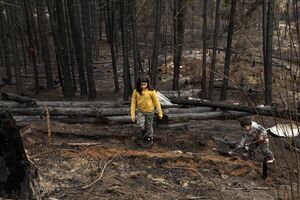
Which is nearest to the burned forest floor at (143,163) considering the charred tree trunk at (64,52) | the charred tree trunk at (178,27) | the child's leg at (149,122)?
the child's leg at (149,122)

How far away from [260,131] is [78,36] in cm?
1176

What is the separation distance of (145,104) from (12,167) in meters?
4.44

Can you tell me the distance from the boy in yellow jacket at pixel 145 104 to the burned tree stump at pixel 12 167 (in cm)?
403

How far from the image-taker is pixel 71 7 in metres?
17.3

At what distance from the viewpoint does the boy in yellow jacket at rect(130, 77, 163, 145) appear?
952cm

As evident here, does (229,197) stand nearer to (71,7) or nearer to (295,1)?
(295,1)

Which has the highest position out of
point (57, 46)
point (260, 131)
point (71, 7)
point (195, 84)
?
point (71, 7)

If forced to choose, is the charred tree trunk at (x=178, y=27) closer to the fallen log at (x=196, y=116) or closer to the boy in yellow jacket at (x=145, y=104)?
the fallen log at (x=196, y=116)

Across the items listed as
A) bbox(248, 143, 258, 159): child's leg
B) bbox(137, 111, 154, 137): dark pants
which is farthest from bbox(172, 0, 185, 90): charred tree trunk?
bbox(248, 143, 258, 159): child's leg

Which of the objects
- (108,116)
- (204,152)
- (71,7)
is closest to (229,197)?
(204,152)

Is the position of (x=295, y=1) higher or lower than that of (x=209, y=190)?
higher

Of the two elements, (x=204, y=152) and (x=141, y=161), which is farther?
(x=204, y=152)

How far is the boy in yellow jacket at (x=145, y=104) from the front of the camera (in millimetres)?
9516

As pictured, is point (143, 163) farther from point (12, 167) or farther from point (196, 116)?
point (196, 116)
